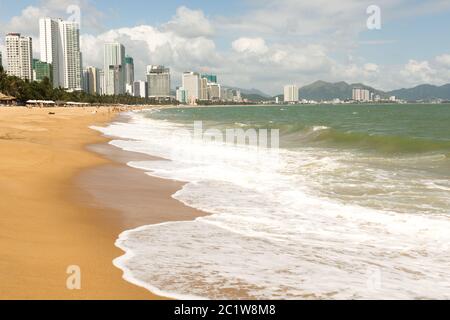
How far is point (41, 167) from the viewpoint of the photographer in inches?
516

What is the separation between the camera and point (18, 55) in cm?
19000

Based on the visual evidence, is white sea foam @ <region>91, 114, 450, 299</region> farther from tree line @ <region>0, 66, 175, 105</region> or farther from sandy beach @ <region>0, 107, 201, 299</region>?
tree line @ <region>0, 66, 175, 105</region>

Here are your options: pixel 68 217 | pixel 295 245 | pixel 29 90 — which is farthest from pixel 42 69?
pixel 295 245

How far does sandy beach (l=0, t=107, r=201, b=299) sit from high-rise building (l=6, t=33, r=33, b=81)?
635ft

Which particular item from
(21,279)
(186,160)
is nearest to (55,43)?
(186,160)

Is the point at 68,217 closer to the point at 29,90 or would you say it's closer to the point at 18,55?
the point at 29,90

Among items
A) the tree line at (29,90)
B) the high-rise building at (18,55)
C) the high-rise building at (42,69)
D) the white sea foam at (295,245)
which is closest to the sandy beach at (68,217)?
the white sea foam at (295,245)

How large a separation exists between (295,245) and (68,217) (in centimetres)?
396

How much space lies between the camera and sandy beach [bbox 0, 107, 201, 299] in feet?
15.3

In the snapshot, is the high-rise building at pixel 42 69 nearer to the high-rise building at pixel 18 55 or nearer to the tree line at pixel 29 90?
the high-rise building at pixel 18 55

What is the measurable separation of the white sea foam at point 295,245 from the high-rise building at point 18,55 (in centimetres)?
19860

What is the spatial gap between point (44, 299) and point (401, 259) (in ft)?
15.2

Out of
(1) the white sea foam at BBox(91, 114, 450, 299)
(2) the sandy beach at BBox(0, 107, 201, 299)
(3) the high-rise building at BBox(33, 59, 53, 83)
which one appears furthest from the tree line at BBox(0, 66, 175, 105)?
(1) the white sea foam at BBox(91, 114, 450, 299)

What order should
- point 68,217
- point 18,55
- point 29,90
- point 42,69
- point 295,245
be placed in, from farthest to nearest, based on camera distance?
point 18,55
point 42,69
point 29,90
point 68,217
point 295,245
